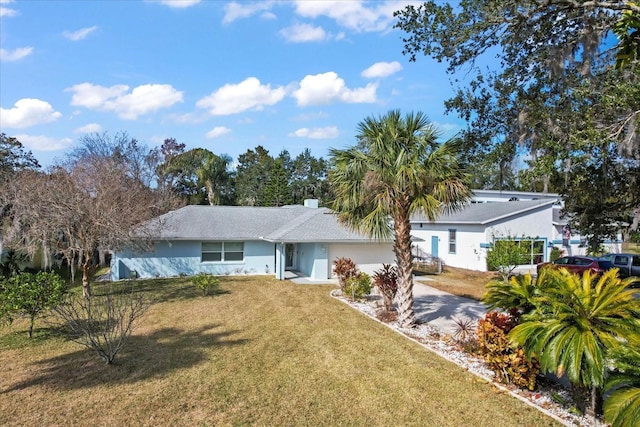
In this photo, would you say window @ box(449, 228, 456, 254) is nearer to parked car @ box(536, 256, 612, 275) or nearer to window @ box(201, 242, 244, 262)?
parked car @ box(536, 256, 612, 275)

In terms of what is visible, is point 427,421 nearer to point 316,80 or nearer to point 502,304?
point 502,304

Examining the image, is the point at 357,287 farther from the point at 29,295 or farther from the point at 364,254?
the point at 29,295

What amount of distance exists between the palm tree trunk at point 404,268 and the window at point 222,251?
1318cm

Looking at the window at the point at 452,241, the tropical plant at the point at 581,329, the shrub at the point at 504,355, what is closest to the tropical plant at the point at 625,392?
the tropical plant at the point at 581,329

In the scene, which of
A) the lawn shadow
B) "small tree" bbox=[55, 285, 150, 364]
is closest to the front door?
the lawn shadow

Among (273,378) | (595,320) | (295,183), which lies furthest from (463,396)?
(295,183)

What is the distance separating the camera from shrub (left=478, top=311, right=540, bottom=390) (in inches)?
269

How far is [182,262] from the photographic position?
69.6 ft

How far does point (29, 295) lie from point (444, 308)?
1288 cm

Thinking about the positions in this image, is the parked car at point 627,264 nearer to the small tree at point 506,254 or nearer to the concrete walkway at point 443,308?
the small tree at point 506,254

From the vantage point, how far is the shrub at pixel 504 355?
6836 millimetres

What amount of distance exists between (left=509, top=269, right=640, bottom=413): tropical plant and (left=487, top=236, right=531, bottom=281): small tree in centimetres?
1524

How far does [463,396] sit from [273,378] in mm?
3575

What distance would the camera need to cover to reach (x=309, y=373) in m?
7.69
